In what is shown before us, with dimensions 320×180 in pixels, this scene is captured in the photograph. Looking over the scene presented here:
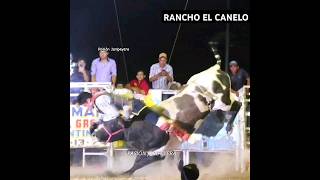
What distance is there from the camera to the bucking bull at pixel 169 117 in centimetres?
365

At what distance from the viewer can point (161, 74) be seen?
364 centimetres

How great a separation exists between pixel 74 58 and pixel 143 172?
94cm

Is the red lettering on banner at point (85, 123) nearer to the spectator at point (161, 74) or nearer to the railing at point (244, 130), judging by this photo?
the spectator at point (161, 74)

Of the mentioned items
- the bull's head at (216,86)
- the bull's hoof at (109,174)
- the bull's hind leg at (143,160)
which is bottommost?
→ the bull's hoof at (109,174)

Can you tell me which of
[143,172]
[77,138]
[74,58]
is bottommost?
[143,172]

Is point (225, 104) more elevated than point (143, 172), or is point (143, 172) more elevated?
point (225, 104)

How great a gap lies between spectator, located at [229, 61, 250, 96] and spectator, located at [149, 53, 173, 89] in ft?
1.43

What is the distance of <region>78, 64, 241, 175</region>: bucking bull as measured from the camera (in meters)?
3.65

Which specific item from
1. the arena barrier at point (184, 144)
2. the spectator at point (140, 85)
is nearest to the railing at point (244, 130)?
the arena barrier at point (184, 144)

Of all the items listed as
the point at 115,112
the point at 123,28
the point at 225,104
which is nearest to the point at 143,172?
the point at 115,112

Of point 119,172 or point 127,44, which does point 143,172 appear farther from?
point 127,44

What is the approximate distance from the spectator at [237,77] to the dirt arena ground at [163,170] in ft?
1.62

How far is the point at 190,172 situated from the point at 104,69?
3.12ft

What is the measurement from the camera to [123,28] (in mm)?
3621
